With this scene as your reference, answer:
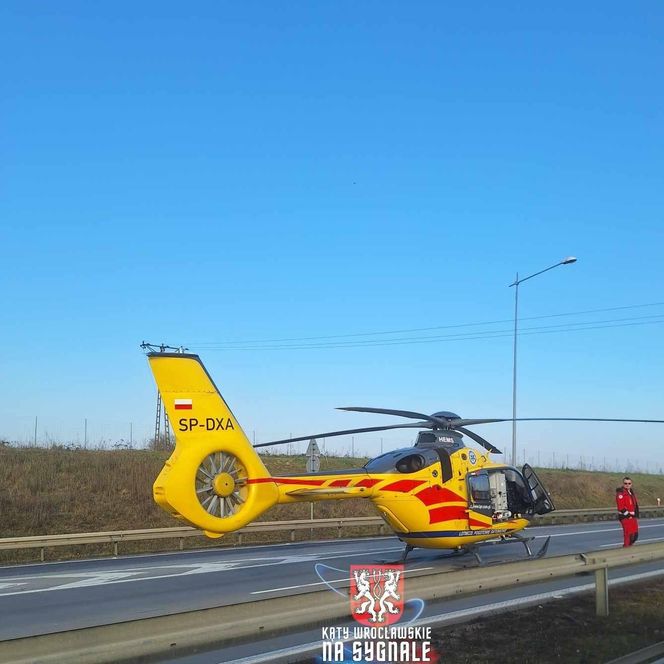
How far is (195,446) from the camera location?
417 inches

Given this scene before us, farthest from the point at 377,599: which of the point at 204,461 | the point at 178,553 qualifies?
the point at 178,553

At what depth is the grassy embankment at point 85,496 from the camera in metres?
23.8

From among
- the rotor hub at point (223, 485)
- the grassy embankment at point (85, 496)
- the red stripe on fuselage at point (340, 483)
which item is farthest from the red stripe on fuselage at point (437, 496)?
the grassy embankment at point (85, 496)

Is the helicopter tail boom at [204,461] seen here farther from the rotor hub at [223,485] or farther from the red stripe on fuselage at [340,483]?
the red stripe on fuselage at [340,483]

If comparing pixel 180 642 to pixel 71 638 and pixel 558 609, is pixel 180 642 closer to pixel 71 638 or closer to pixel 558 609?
pixel 71 638

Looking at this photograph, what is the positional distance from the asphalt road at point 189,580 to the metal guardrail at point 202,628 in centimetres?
173

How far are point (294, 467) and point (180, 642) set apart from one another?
30033 mm

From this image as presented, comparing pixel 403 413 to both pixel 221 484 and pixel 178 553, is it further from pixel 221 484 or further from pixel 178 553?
pixel 178 553

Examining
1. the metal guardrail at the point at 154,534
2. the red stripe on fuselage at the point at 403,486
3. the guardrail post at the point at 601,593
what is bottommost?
the metal guardrail at the point at 154,534

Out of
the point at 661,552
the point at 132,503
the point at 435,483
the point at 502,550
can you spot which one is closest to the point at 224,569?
the point at 435,483

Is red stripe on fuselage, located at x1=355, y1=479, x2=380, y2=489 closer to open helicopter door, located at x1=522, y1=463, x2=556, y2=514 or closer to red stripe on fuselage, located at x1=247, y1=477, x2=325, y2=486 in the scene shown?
red stripe on fuselage, located at x1=247, y1=477, x2=325, y2=486

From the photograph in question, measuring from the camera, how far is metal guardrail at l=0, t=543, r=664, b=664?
4449 millimetres

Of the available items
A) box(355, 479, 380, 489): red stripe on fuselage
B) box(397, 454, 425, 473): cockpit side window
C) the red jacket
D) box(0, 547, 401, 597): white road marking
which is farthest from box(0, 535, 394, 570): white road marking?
box(397, 454, 425, 473): cockpit side window

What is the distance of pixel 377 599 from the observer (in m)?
6.98
